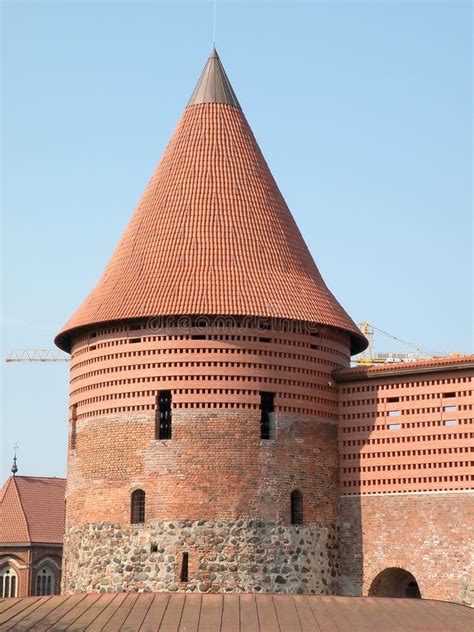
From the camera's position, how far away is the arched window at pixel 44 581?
54.4 meters

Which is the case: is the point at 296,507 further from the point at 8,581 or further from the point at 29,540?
the point at 8,581

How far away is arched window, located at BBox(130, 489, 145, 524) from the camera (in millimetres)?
29453

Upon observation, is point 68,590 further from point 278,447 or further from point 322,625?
point 322,625

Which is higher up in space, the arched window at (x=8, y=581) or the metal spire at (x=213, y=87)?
the metal spire at (x=213, y=87)

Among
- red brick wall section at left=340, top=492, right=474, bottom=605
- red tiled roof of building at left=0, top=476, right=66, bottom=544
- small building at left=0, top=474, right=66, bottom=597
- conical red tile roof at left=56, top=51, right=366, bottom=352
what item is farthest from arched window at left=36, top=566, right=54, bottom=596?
red brick wall section at left=340, top=492, right=474, bottom=605

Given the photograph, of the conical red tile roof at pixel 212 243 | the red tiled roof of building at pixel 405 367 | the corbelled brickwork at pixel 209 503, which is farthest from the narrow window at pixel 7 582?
the red tiled roof of building at pixel 405 367

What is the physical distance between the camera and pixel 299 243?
33.0m

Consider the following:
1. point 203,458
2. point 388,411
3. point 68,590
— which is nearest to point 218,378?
point 203,458

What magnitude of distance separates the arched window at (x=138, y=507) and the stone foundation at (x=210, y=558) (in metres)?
0.26

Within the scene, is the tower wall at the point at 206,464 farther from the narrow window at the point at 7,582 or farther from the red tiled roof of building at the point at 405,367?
the narrow window at the point at 7,582

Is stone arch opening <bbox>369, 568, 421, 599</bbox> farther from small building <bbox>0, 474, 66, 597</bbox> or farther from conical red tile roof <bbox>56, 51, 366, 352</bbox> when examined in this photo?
small building <bbox>0, 474, 66, 597</bbox>

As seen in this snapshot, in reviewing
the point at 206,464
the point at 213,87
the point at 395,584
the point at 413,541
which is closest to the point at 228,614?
the point at 206,464

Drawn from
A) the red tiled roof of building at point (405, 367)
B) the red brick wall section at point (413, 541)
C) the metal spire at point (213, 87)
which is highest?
the metal spire at point (213, 87)

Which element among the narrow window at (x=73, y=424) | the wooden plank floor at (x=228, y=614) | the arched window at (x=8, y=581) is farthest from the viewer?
the arched window at (x=8, y=581)
